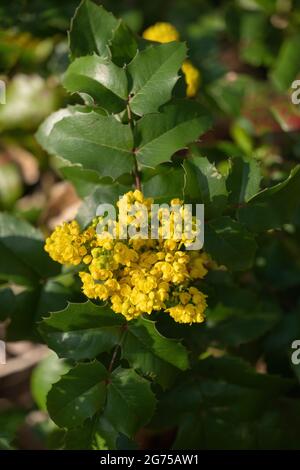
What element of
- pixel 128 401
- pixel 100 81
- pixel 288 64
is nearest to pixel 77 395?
pixel 128 401

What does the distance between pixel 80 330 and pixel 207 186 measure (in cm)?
48

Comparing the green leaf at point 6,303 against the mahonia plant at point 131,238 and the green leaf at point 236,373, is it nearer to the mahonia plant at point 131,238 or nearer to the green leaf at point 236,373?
the mahonia plant at point 131,238

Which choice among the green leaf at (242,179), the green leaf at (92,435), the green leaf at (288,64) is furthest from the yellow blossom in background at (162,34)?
the green leaf at (92,435)

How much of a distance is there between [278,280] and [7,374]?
1278 millimetres

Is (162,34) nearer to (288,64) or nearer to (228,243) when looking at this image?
(288,64)

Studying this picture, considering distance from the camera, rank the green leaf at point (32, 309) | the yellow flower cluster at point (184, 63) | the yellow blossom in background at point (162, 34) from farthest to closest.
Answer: the yellow blossom in background at point (162, 34) < the yellow flower cluster at point (184, 63) < the green leaf at point (32, 309)

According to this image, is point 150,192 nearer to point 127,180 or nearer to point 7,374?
point 127,180

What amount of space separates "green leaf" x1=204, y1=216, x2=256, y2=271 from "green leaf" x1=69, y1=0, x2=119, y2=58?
0.56 metres

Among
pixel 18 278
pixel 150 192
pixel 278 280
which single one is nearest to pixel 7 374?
pixel 18 278

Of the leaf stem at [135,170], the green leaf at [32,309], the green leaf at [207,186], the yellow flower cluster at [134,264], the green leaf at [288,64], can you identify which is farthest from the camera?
the green leaf at [288,64]

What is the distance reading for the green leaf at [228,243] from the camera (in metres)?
1.45

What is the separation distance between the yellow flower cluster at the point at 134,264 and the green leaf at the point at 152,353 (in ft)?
0.35

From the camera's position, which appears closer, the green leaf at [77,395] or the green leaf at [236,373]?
the green leaf at [77,395]
